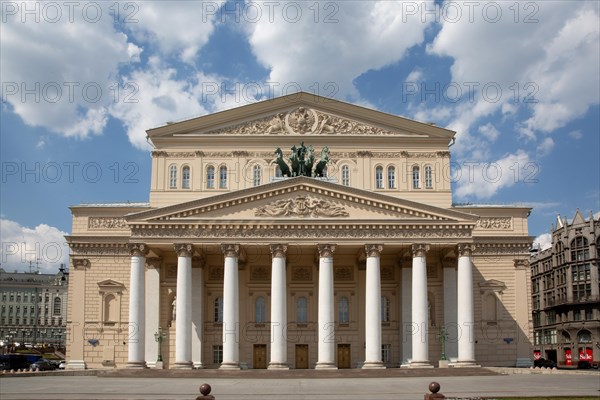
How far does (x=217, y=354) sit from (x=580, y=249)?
2315 inches

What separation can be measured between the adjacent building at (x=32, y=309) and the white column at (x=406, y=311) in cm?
11195

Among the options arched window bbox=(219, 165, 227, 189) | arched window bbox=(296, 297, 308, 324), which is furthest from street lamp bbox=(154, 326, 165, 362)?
arched window bbox=(219, 165, 227, 189)

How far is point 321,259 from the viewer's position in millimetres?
52031

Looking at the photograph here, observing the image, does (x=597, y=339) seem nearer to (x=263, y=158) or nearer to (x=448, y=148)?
(x=448, y=148)

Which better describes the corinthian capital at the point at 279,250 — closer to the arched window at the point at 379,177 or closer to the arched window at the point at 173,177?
the arched window at the point at 379,177

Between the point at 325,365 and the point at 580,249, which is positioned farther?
the point at 580,249

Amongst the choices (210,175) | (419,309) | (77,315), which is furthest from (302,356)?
(77,315)

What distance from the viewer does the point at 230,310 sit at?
51.4 meters

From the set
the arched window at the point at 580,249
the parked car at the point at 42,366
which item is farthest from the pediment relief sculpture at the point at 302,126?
the arched window at the point at 580,249

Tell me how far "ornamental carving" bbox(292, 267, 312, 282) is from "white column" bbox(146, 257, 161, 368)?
1001cm

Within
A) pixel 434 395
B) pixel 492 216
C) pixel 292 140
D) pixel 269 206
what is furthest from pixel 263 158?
pixel 434 395

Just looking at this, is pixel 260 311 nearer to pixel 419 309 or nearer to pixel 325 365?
pixel 325 365

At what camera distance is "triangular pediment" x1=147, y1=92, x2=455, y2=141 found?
60562 mm

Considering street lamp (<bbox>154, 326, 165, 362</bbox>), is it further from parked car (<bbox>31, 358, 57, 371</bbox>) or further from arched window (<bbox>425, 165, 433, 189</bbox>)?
arched window (<bbox>425, 165, 433, 189</bbox>)
